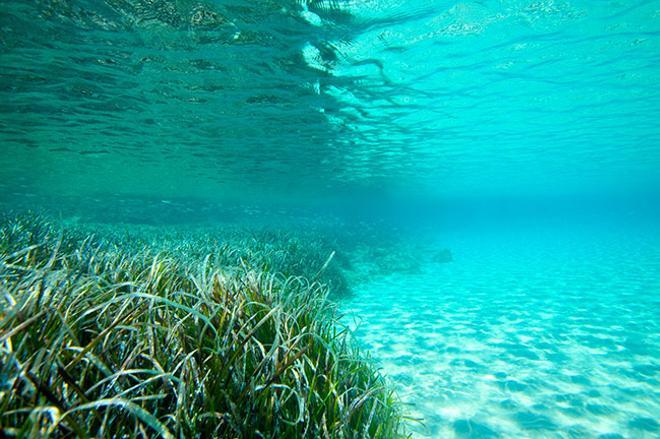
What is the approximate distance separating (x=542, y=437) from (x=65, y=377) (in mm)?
6292

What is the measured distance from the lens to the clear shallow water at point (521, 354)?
5.15 m

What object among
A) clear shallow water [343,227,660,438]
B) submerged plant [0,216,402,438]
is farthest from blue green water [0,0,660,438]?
submerged plant [0,216,402,438]

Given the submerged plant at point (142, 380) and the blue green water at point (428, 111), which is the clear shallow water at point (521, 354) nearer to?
the blue green water at point (428, 111)

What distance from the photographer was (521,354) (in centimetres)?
765

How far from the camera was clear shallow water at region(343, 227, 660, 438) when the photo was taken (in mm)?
5148

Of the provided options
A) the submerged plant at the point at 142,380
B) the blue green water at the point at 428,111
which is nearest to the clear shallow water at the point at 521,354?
the blue green water at the point at 428,111

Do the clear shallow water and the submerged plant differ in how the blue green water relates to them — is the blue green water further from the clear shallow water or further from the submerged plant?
the submerged plant

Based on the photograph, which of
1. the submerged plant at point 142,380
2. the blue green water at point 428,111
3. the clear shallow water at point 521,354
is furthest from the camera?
the blue green water at point 428,111

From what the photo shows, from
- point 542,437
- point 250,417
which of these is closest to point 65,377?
point 250,417

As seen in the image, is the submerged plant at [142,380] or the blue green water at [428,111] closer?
the submerged plant at [142,380]

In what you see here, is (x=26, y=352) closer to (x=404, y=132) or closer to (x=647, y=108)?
(x=404, y=132)

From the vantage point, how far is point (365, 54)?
11.0 meters

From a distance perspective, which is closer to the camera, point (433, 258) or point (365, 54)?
point (365, 54)

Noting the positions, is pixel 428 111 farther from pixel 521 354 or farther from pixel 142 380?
pixel 142 380
